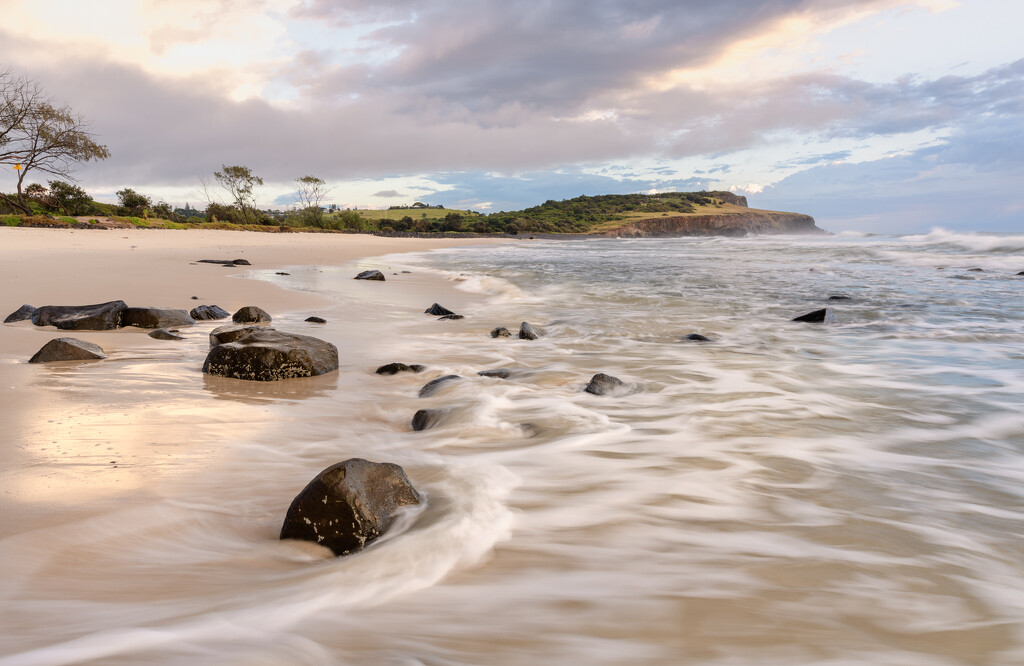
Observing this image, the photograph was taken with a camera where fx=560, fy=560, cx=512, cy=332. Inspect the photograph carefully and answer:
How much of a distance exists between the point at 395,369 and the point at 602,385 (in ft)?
5.22

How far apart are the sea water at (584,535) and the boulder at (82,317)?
2.22m

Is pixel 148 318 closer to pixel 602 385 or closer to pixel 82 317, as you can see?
pixel 82 317

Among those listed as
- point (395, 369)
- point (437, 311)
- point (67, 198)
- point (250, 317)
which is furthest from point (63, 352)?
point (67, 198)

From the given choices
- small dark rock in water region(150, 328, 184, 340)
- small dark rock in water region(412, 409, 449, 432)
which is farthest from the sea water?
small dark rock in water region(150, 328, 184, 340)

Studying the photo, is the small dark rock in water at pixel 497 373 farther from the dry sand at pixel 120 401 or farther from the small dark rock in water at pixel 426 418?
the small dark rock in water at pixel 426 418

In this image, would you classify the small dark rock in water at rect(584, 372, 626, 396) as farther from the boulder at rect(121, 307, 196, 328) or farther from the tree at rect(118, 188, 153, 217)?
the tree at rect(118, 188, 153, 217)

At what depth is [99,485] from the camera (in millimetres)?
2068

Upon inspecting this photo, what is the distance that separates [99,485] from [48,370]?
2234mm

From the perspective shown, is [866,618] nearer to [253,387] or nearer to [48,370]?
[253,387]

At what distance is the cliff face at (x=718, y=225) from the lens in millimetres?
85188

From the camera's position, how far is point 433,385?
3906 mm

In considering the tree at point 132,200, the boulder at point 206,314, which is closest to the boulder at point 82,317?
the boulder at point 206,314

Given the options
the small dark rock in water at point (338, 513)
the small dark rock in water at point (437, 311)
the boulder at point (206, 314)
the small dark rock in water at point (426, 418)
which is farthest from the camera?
the small dark rock in water at point (437, 311)

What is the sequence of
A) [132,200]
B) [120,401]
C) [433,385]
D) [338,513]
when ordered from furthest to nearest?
[132,200] < [433,385] < [120,401] < [338,513]
